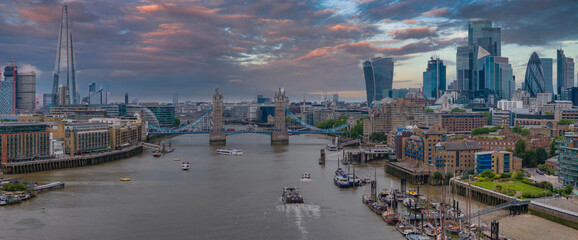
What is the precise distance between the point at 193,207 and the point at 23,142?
23.5m

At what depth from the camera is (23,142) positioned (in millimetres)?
43812

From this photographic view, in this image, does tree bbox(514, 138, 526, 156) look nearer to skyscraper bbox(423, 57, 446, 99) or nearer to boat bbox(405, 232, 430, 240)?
boat bbox(405, 232, 430, 240)

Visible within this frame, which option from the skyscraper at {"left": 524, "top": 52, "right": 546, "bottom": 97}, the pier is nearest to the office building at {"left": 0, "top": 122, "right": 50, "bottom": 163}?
the pier

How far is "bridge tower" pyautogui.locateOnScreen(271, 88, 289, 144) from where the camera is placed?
75.9 m

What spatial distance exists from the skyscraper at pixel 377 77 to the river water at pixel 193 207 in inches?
5195

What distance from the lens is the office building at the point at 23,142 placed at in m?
42.2

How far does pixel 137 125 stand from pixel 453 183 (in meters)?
48.6

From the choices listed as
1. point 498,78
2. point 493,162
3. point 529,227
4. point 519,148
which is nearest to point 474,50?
point 498,78

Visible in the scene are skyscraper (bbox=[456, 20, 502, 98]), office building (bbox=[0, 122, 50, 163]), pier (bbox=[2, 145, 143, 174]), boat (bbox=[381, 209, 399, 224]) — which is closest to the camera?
boat (bbox=[381, 209, 399, 224])

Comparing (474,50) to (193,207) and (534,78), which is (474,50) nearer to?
(534,78)

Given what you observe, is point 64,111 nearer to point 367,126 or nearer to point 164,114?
point 164,114

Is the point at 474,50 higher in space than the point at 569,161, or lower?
higher

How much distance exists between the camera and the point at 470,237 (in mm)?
21281

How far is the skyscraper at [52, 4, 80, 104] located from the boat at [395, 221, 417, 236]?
86.9m
